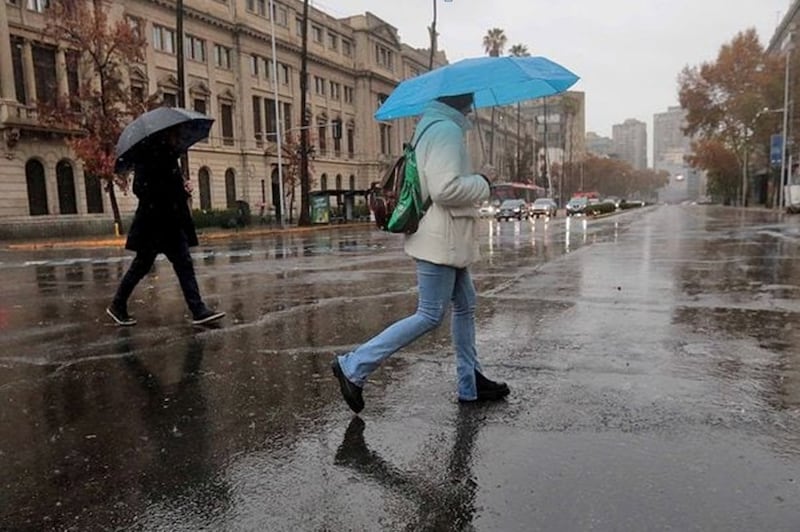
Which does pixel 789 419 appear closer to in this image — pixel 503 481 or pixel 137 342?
pixel 503 481

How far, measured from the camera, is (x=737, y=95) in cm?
5156

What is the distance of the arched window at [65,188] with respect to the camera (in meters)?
35.0

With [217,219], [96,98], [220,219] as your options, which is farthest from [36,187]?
[220,219]

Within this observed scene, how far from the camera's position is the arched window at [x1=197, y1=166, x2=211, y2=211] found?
45781 mm

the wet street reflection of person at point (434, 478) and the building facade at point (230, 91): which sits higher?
the building facade at point (230, 91)

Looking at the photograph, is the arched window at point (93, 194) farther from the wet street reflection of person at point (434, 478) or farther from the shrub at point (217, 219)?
the wet street reflection of person at point (434, 478)

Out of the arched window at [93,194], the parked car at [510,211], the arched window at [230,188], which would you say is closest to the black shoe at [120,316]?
the arched window at [93,194]

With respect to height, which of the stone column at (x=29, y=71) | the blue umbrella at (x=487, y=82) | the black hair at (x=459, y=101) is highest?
the stone column at (x=29, y=71)

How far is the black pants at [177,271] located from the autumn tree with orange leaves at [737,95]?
2072 inches

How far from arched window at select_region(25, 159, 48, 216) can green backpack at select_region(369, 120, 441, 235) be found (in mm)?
35366

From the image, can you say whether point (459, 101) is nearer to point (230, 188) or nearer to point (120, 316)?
point (120, 316)

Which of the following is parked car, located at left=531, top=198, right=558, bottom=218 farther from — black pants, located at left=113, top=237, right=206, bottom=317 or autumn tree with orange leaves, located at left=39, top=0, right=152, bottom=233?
black pants, located at left=113, top=237, right=206, bottom=317

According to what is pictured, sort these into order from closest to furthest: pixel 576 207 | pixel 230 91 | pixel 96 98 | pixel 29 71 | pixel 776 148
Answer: pixel 96 98, pixel 29 71, pixel 776 148, pixel 230 91, pixel 576 207

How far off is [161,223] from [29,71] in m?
33.3
